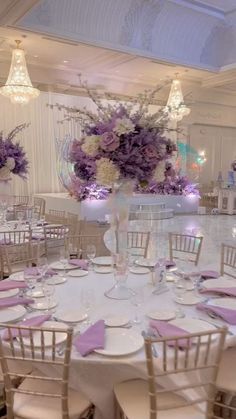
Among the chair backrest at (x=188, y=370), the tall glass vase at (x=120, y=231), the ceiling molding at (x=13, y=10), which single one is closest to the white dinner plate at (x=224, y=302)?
the chair backrest at (x=188, y=370)

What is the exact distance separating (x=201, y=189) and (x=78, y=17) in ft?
25.1

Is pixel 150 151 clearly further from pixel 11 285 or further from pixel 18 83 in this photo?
pixel 18 83

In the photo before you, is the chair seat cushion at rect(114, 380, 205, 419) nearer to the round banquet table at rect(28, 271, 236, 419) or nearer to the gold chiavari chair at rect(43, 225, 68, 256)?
the round banquet table at rect(28, 271, 236, 419)

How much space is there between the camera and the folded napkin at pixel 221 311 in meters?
2.08

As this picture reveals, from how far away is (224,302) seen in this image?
232cm

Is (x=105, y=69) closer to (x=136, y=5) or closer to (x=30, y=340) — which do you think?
(x=136, y=5)

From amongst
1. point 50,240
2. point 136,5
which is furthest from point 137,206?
point 50,240

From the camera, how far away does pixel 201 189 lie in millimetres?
13234

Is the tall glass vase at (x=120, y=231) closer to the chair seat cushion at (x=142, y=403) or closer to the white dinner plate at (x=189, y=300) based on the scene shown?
the white dinner plate at (x=189, y=300)

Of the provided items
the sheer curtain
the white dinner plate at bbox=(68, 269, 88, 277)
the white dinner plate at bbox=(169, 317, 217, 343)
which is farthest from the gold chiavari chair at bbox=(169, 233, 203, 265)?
the sheer curtain

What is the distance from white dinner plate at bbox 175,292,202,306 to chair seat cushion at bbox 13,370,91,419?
808mm

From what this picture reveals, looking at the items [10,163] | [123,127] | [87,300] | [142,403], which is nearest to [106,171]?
[123,127]

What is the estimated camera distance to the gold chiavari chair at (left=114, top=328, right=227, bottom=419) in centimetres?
165

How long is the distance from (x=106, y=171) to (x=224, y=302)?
43.0 inches
